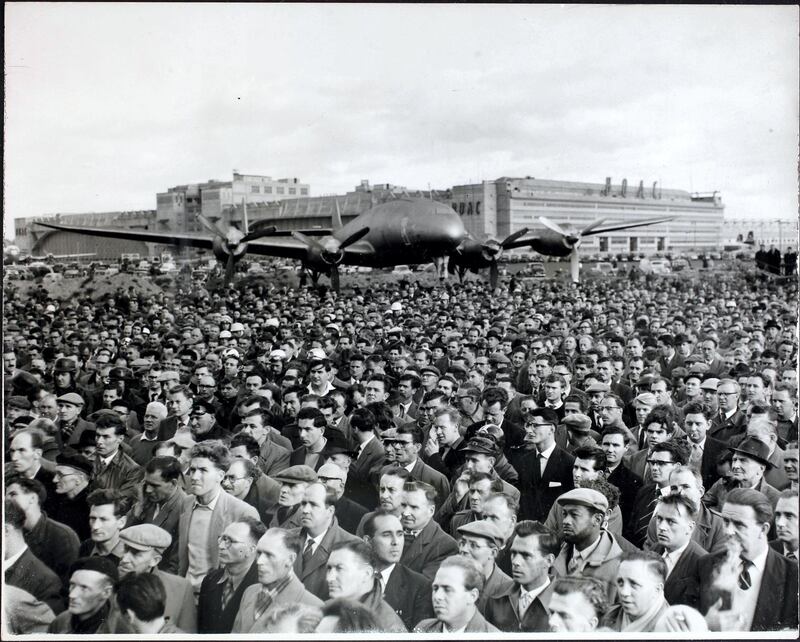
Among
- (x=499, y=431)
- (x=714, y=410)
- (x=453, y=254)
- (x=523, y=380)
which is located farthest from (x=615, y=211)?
(x=499, y=431)

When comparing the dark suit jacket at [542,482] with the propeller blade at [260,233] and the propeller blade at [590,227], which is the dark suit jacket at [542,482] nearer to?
the propeller blade at [260,233]

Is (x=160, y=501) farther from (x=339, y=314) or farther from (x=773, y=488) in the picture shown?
(x=339, y=314)

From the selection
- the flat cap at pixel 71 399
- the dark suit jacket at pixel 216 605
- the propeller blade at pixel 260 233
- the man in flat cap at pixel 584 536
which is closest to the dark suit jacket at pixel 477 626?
the man in flat cap at pixel 584 536

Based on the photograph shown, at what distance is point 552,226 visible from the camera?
24875 millimetres

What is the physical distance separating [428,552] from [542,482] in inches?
65.2

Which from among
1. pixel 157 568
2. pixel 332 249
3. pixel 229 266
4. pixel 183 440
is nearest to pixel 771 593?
Answer: pixel 157 568

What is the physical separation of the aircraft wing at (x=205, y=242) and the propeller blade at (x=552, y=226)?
6757 millimetres

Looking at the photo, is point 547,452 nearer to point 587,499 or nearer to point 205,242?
point 587,499

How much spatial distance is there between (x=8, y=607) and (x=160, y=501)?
68.5 inches

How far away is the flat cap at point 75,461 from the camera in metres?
6.70

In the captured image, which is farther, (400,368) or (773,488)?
(400,368)

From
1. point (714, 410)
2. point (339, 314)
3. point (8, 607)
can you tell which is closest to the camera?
point (8, 607)

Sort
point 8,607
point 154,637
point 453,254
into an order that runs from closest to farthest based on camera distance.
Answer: point 154,637, point 8,607, point 453,254

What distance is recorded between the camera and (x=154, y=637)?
556cm
